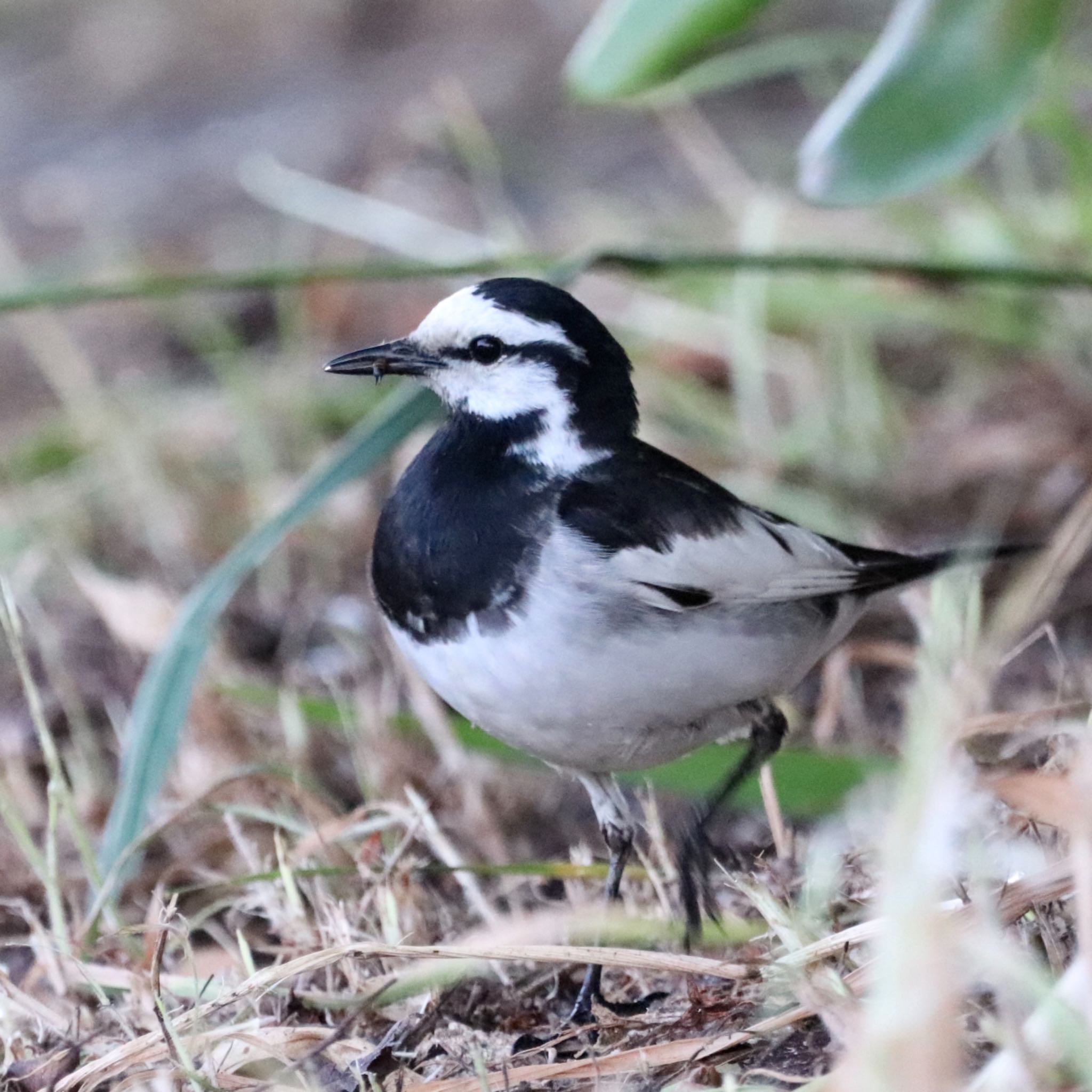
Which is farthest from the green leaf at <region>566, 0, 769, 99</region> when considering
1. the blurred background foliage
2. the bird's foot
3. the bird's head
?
the bird's foot

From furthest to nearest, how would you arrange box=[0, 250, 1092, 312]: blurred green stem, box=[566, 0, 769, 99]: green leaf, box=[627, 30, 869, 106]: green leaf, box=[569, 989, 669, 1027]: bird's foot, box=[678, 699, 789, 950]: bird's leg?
box=[627, 30, 869, 106]: green leaf → box=[0, 250, 1092, 312]: blurred green stem → box=[566, 0, 769, 99]: green leaf → box=[678, 699, 789, 950]: bird's leg → box=[569, 989, 669, 1027]: bird's foot

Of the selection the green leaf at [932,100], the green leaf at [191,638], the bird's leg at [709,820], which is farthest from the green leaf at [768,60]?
the bird's leg at [709,820]

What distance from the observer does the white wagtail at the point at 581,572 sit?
224 centimetres

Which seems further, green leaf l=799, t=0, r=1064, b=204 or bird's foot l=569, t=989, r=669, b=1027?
green leaf l=799, t=0, r=1064, b=204

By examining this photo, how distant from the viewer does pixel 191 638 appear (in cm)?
263

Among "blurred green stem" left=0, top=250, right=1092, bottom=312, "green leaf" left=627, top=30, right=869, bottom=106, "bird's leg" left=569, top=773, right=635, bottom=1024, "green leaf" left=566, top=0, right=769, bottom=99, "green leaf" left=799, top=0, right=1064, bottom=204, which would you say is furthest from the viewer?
"green leaf" left=627, top=30, right=869, bottom=106

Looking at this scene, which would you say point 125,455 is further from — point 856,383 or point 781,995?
point 781,995

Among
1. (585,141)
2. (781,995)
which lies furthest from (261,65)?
(781,995)

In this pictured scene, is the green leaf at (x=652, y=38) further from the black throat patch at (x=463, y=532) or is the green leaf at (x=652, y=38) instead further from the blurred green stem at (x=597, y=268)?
the black throat patch at (x=463, y=532)

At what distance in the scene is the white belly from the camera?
2219mm

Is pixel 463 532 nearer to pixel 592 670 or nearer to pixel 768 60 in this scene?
pixel 592 670

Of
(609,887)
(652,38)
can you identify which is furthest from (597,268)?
(609,887)

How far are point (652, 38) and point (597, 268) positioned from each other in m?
0.46

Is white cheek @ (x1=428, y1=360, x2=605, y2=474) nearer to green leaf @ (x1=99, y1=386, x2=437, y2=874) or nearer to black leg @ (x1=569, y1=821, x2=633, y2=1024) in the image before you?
green leaf @ (x1=99, y1=386, x2=437, y2=874)
